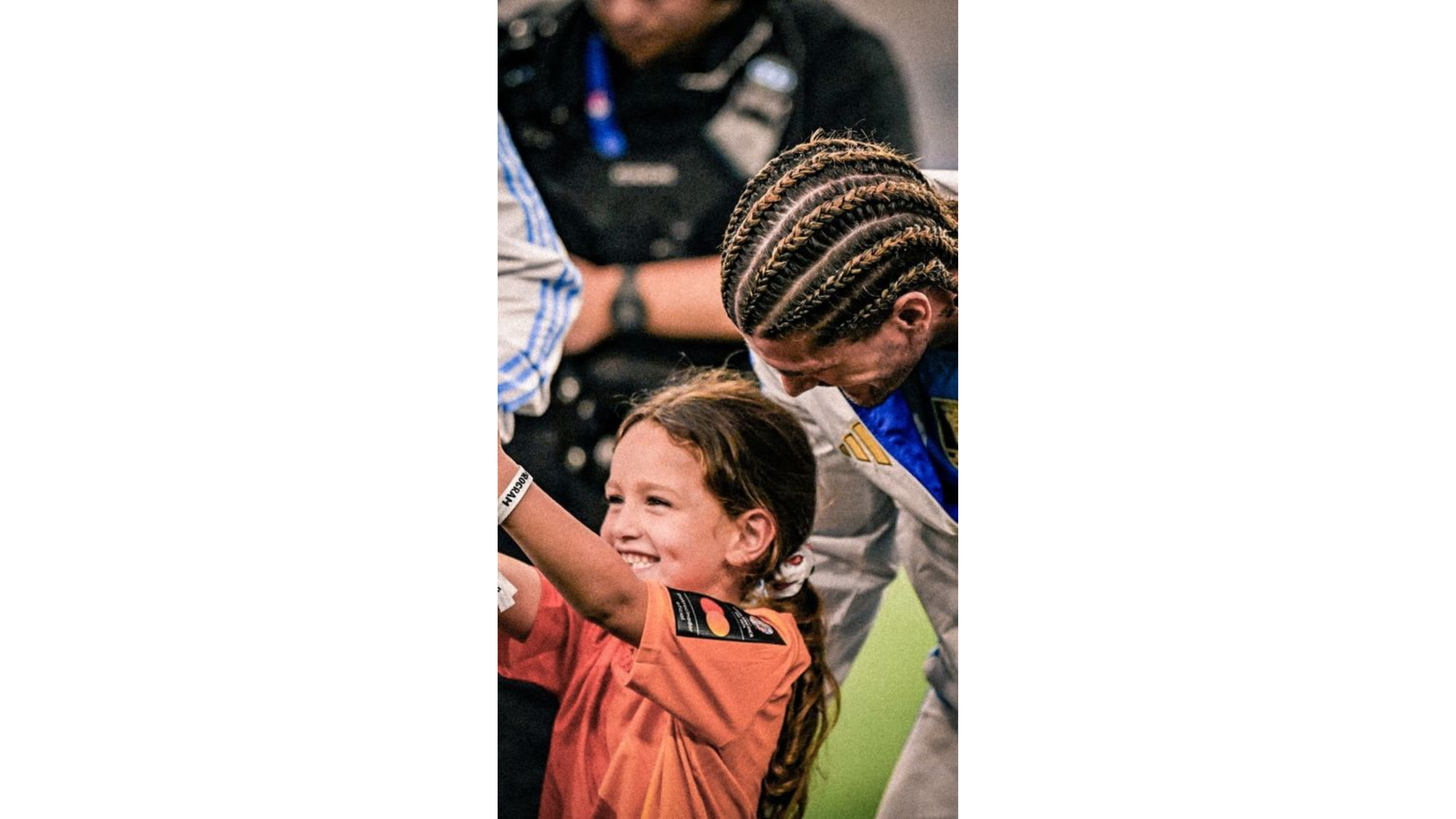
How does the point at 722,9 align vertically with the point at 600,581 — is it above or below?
above

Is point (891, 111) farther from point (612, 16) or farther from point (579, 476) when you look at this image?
point (579, 476)

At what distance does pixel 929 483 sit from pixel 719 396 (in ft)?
1.36

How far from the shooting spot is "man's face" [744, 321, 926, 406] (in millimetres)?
2295

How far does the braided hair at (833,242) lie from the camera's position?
7.37 ft

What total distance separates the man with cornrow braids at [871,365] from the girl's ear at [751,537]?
9 centimetres

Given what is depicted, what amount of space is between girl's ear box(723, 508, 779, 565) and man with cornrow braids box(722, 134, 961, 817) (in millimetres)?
89

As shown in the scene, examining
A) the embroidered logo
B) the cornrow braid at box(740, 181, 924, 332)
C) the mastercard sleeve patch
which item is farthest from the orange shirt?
the cornrow braid at box(740, 181, 924, 332)

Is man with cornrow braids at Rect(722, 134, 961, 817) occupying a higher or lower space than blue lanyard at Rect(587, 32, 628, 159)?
lower

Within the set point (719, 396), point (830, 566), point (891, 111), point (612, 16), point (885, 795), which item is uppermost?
point (612, 16)

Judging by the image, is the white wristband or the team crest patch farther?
the team crest patch

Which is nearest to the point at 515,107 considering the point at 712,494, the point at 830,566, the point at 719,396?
the point at 719,396

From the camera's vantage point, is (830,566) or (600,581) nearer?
(600,581)

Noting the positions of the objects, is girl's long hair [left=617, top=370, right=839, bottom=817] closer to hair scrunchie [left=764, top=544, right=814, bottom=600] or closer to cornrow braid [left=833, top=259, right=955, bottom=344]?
hair scrunchie [left=764, top=544, right=814, bottom=600]

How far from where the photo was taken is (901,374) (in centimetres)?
233
